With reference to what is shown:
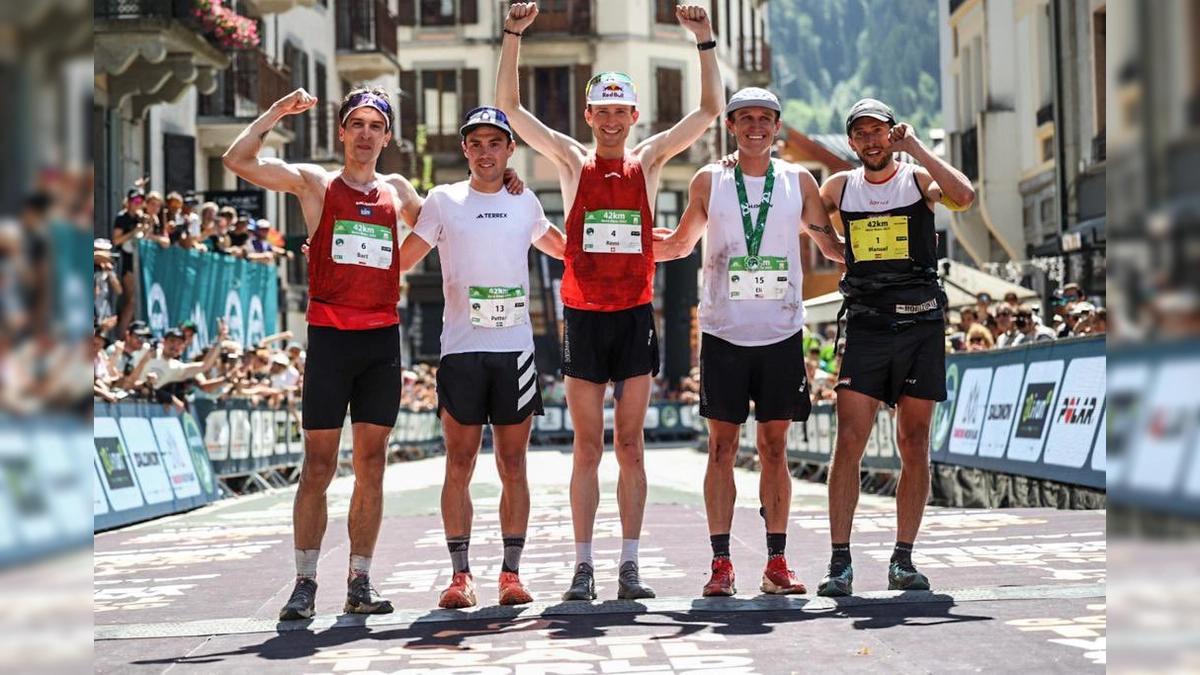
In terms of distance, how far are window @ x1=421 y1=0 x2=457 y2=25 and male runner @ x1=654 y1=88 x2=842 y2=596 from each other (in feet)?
162

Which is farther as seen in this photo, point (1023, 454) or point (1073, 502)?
point (1023, 454)

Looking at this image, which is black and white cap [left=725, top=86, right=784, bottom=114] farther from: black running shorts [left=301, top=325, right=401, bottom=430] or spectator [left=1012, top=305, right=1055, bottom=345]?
spectator [left=1012, top=305, right=1055, bottom=345]

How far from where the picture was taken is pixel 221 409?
19219 millimetres

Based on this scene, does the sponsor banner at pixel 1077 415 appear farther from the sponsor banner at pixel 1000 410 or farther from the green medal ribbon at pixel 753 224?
the green medal ribbon at pixel 753 224

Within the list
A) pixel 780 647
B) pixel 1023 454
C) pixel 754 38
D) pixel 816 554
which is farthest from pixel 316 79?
pixel 780 647

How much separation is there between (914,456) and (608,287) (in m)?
1.47

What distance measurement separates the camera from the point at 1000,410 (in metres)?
13.9

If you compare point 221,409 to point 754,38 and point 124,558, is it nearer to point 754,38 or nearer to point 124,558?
point 124,558

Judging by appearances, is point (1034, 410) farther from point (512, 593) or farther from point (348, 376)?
point (348, 376)

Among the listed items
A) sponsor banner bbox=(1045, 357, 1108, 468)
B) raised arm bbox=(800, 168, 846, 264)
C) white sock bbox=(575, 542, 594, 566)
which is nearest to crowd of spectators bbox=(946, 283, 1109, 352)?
sponsor banner bbox=(1045, 357, 1108, 468)

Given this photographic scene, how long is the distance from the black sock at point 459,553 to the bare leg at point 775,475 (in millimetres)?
1264

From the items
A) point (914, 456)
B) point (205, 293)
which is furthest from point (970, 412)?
point (205, 293)

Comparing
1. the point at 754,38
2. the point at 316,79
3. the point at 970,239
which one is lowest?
the point at 970,239

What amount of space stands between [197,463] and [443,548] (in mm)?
8457
